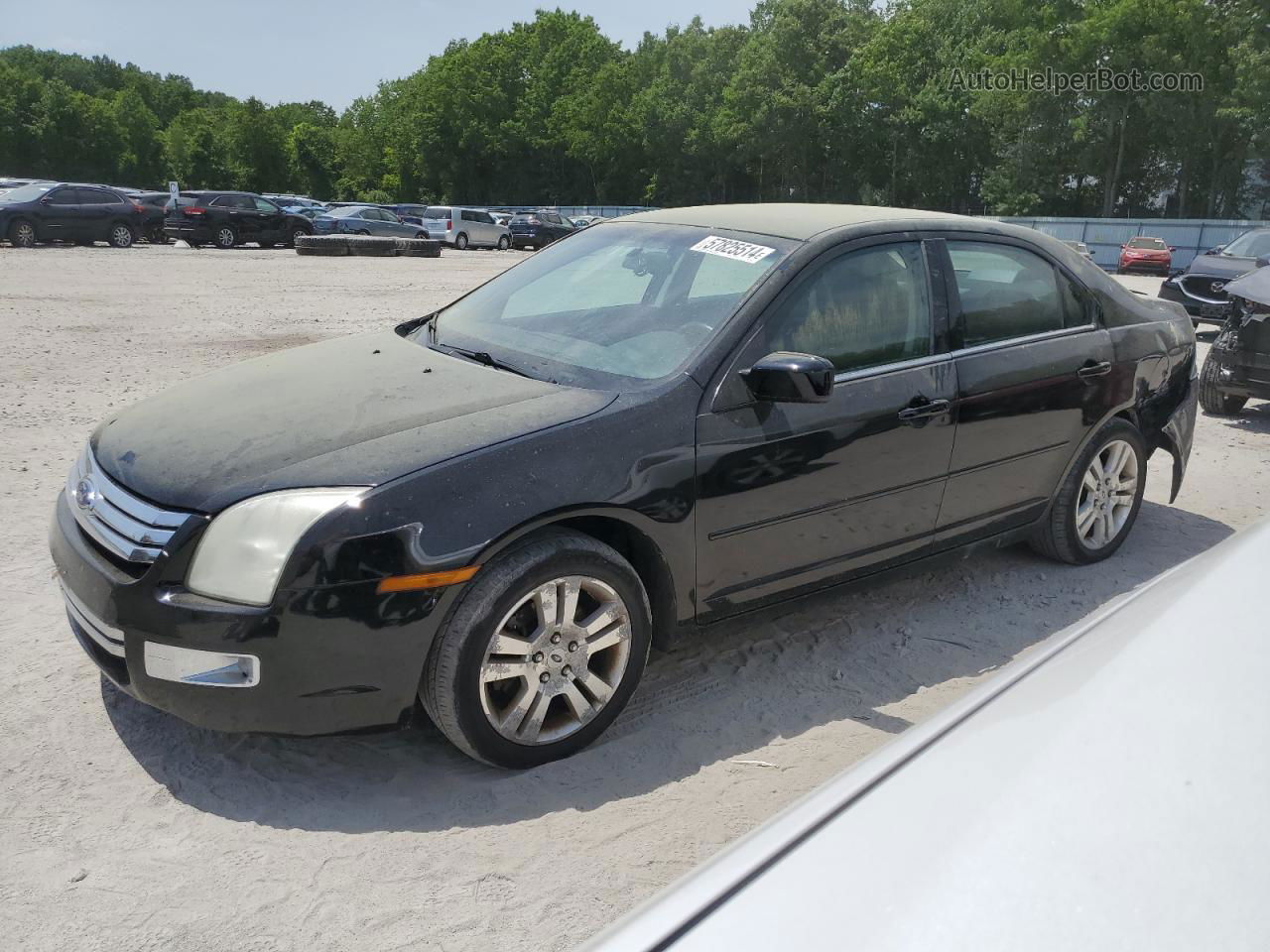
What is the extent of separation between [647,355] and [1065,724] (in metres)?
2.32

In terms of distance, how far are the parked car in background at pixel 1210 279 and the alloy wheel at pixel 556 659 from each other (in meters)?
12.0

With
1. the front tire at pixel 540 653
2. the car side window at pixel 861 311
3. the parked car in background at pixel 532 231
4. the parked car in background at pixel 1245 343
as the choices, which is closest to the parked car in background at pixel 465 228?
the parked car in background at pixel 532 231

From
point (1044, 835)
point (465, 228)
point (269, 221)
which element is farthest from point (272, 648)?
point (465, 228)

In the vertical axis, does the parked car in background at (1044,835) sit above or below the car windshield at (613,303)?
below

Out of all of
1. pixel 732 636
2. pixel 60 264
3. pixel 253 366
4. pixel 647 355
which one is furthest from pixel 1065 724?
pixel 60 264

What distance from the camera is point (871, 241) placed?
12.8 feet

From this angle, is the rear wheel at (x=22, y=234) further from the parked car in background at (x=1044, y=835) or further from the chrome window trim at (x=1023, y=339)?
the parked car in background at (x=1044, y=835)

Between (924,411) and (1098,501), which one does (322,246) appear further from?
(924,411)

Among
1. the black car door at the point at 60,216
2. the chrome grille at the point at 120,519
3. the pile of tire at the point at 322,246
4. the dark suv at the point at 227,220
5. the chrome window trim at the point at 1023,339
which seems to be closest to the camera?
the chrome grille at the point at 120,519

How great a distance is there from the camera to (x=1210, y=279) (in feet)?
44.6

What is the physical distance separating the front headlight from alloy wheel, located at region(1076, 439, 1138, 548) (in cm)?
353

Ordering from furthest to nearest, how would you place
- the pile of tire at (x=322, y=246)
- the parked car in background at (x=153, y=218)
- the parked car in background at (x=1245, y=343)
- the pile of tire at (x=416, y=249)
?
the parked car in background at (x=153, y=218)
the pile of tire at (x=416, y=249)
the pile of tire at (x=322, y=246)
the parked car in background at (x=1245, y=343)

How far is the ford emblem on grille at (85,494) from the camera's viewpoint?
313cm

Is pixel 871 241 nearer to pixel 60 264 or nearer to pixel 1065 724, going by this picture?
pixel 1065 724
